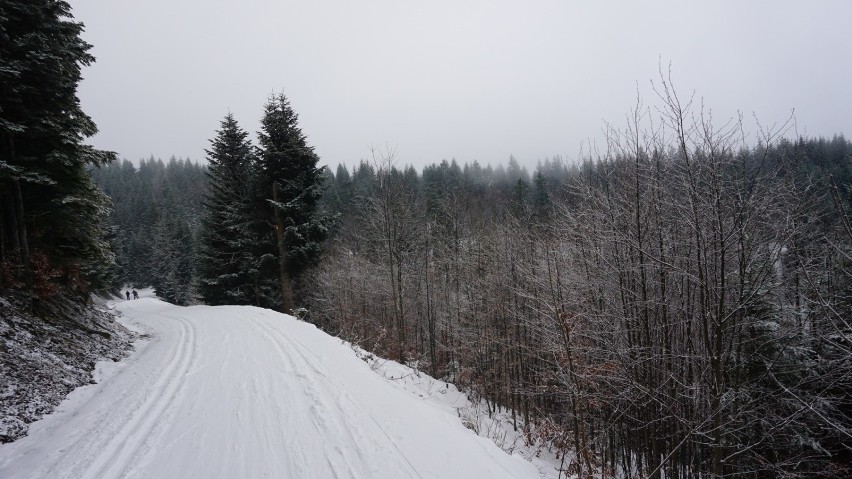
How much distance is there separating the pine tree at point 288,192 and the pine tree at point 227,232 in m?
2.54

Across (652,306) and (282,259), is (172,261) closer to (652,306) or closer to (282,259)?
(282,259)

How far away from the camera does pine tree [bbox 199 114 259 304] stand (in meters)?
20.6

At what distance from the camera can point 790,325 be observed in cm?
901

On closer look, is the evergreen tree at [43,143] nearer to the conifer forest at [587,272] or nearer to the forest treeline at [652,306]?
the conifer forest at [587,272]

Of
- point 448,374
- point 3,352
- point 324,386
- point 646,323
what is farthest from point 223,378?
point 448,374

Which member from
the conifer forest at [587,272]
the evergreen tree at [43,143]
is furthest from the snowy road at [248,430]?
the evergreen tree at [43,143]

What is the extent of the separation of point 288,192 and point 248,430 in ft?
51.7

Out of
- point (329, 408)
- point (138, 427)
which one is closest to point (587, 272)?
point (329, 408)

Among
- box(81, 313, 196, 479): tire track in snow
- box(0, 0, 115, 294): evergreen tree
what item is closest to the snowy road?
box(81, 313, 196, 479): tire track in snow

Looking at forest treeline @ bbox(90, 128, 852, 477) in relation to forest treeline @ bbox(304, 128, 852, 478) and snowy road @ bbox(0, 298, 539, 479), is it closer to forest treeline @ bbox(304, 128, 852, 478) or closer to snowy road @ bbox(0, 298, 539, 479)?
forest treeline @ bbox(304, 128, 852, 478)

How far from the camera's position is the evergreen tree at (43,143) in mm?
7965

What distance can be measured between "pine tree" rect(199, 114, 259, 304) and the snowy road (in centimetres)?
1401

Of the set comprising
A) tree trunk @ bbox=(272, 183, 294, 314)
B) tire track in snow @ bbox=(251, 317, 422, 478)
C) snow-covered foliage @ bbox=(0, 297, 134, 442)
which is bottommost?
tire track in snow @ bbox=(251, 317, 422, 478)

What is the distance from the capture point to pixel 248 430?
452 centimetres
